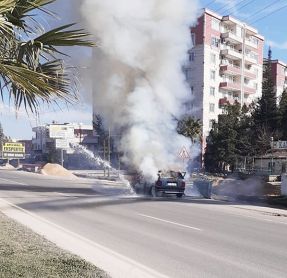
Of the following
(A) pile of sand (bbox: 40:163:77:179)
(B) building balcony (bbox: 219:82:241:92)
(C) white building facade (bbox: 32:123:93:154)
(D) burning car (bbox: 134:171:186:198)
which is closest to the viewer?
(D) burning car (bbox: 134:171:186:198)

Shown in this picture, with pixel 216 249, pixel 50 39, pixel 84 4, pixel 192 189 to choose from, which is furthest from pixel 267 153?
pixel 50 39

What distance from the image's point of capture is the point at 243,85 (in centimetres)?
8394

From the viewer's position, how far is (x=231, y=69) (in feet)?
262

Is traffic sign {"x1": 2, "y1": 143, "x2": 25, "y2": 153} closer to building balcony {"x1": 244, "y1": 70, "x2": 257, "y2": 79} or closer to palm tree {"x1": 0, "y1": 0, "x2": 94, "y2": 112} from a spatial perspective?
building balcony {"x1": 244, "y1": 70, "x2": 257, "y2": 79}

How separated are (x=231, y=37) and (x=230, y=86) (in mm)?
7377

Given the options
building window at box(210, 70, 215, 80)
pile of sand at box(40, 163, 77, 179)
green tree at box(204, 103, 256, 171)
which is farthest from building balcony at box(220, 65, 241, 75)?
pile of sand at box(40, 163, 77, 179)

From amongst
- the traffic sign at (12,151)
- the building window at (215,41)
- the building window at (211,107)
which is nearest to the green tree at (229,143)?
the building window at (211,107)

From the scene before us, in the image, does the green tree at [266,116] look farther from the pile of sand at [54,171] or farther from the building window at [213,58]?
the pile of sand at [54,171]

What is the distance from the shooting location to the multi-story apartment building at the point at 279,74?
10488 centimetres

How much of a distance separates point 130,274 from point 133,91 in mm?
22323

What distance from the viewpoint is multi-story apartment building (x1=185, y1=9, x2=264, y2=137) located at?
73688 millimetres

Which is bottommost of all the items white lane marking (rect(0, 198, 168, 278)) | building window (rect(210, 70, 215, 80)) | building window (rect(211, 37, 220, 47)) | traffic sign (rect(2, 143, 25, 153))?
white lane marking (rect(0, 198, 168, 278))

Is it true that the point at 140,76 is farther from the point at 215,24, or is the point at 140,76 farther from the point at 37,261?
the point at 215,24

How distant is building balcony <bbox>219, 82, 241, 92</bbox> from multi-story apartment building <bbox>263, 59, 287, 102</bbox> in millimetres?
24064
